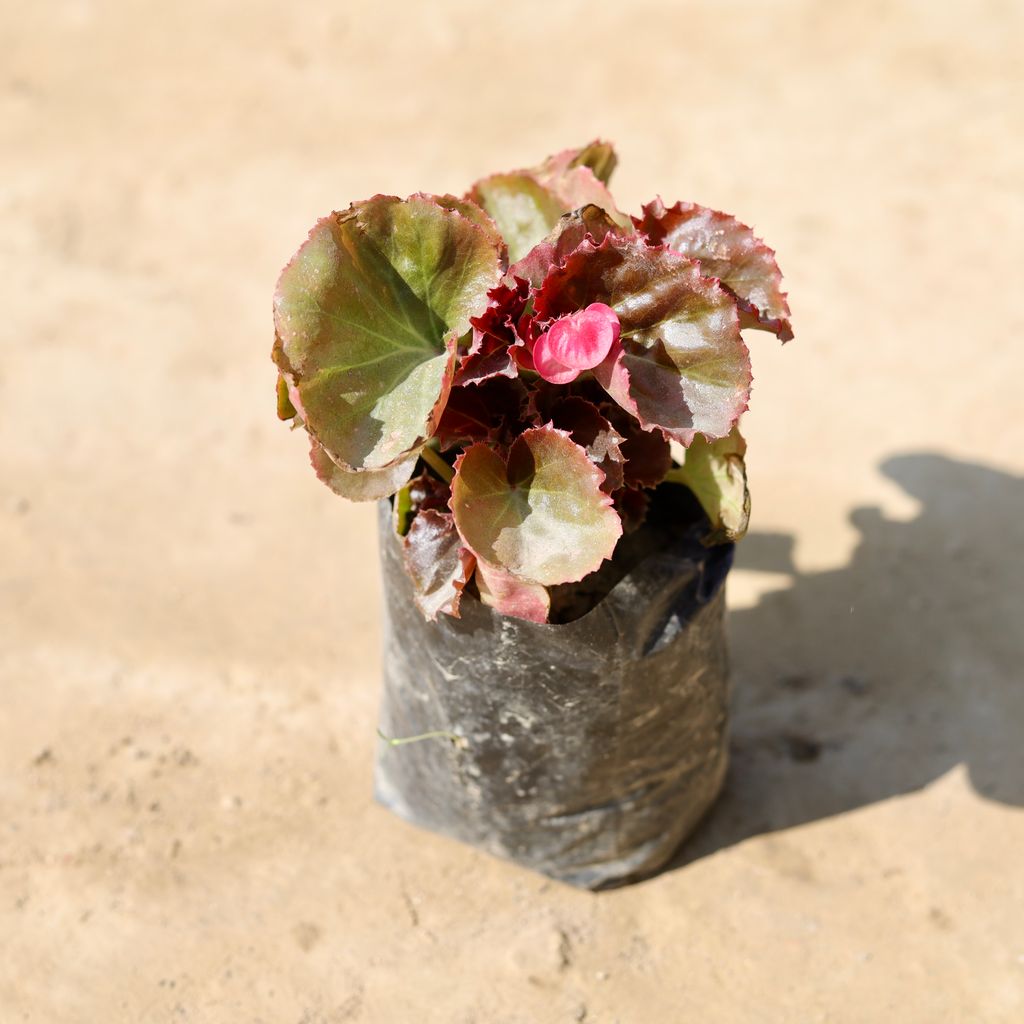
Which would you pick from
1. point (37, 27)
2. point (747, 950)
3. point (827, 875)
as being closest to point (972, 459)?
point (827, 875)

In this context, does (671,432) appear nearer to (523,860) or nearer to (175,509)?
(523,860)

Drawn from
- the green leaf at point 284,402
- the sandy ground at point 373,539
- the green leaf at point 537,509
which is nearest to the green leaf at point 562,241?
the green leaf at point 537,509

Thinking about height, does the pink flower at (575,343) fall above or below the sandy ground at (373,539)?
above

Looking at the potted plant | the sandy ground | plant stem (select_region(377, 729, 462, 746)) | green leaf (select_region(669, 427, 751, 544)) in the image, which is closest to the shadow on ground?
the sandy ground

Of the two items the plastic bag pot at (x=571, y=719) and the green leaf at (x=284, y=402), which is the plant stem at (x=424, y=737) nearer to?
the plastic bag pot at (x=571, y=719)

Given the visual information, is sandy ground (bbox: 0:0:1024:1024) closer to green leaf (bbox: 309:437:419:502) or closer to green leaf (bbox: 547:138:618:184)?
green leaf (bbox: 309:437:419:502)

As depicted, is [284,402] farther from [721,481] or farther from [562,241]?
[721,481]

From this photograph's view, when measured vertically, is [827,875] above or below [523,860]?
below
